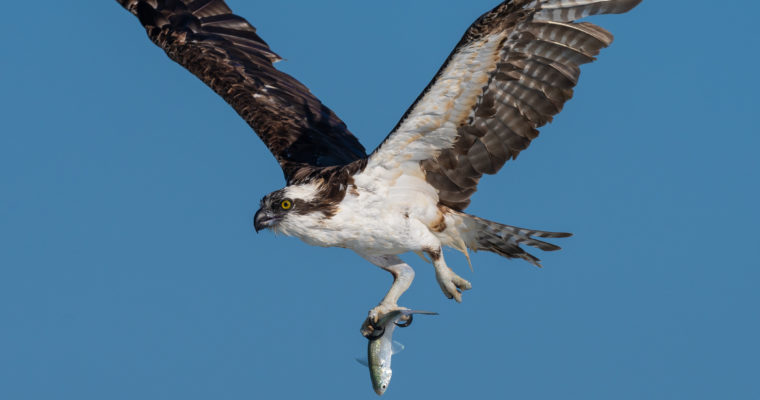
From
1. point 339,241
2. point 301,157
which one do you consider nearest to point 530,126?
point 339,241

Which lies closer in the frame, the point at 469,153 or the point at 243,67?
the point at 469,153

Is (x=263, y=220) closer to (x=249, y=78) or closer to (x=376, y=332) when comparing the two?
(x=376, y=332)

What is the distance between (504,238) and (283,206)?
Result: 2219 mm

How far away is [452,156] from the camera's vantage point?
941 cm

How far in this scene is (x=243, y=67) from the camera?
12.2m

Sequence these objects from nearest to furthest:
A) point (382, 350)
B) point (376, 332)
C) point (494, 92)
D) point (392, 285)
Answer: point (494, 92)
point (382, 350)
point (376, 332)
point (392, 285)

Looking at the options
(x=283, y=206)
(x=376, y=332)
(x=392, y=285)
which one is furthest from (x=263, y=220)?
(x=392, y=285)

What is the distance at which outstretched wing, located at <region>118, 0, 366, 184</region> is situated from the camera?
11.4 metres

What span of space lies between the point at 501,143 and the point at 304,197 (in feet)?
6.00

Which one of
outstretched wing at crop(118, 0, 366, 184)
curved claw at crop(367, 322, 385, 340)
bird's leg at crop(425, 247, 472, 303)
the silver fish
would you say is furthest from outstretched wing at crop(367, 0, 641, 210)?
outstretched wing at crop(118, 0, 366, 184)

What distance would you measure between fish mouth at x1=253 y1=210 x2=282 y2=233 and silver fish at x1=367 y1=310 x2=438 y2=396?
1414mm

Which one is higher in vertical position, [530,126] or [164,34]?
[164,34]

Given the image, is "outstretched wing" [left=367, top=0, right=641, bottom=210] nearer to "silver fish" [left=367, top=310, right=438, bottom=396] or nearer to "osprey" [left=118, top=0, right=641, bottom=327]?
"osprey" [left=118, top=0, right=641, bottom=327]

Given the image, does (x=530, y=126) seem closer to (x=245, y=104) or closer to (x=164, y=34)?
(x=245, y=104)
